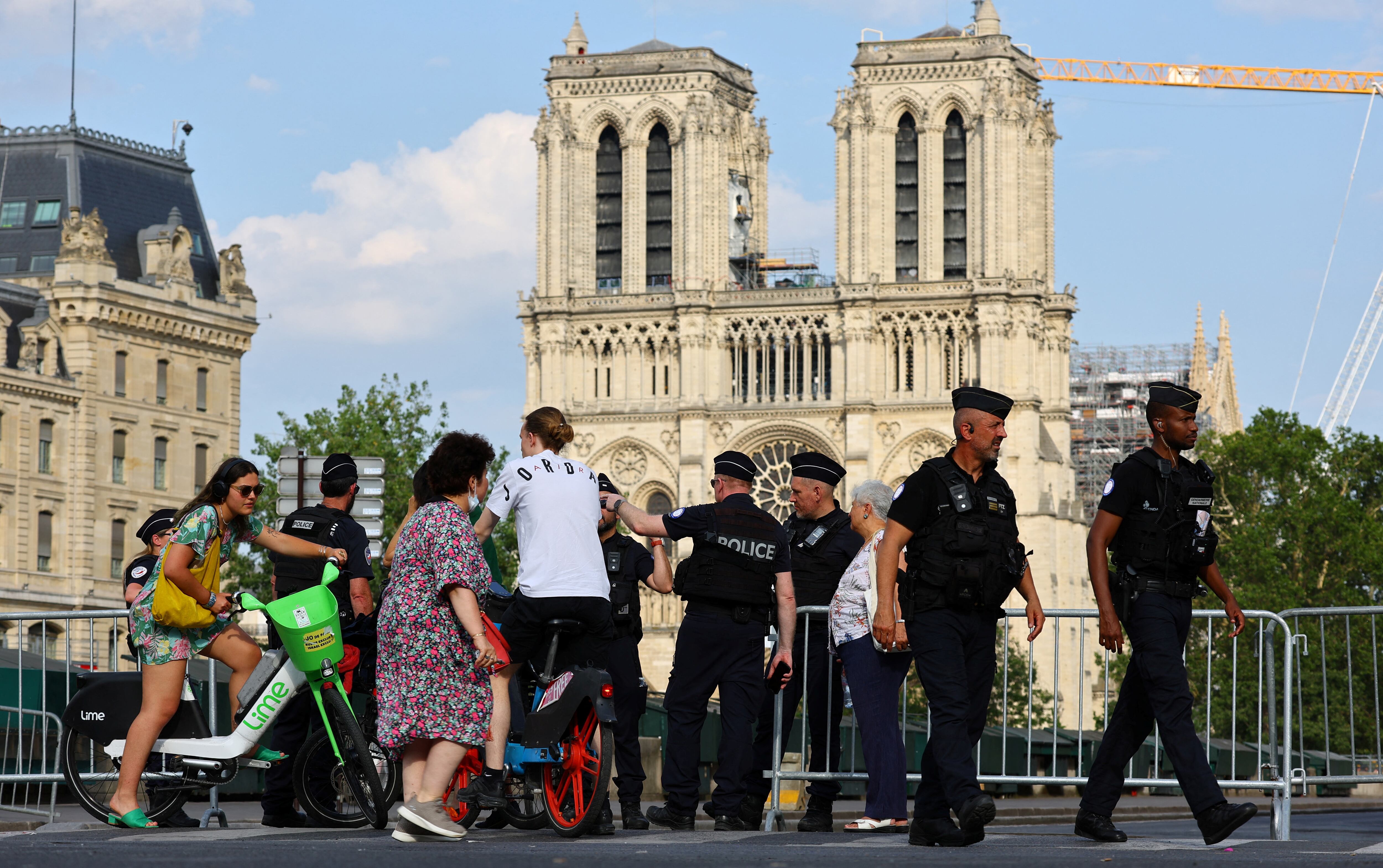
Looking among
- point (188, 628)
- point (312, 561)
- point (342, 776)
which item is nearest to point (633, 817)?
point (342, 776)

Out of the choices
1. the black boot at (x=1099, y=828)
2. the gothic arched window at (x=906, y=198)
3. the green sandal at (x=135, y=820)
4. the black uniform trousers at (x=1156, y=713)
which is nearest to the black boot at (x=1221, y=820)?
the black uniform trousers at (x=1156, y=713)

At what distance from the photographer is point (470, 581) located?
1088 cm

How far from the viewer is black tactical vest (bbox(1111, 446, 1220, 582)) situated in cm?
1080

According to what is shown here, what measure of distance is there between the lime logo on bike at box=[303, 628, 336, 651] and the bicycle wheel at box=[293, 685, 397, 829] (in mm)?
212

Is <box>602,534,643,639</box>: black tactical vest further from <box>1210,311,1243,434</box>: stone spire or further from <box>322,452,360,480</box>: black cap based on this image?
<box>1210,311,1243,434</box>: stone spire

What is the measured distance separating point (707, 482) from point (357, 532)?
63.0 m

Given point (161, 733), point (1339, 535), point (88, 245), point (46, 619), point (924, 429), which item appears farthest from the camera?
point (924, 429)

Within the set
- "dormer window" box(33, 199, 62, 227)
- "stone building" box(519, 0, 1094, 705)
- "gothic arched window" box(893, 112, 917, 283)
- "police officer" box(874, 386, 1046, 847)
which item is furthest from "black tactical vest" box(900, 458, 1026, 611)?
"gothic arched window" box(893, 112, 917, 283)

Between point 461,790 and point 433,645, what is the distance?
72 centimetres

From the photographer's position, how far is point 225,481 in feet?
38.3

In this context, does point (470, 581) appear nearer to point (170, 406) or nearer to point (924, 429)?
point (170, 406)

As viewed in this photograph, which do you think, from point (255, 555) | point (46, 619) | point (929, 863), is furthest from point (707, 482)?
point (929, 863)

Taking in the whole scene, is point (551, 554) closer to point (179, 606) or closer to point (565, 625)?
point (565, 625)

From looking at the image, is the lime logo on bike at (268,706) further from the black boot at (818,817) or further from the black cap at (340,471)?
the black boot at (818,817)
